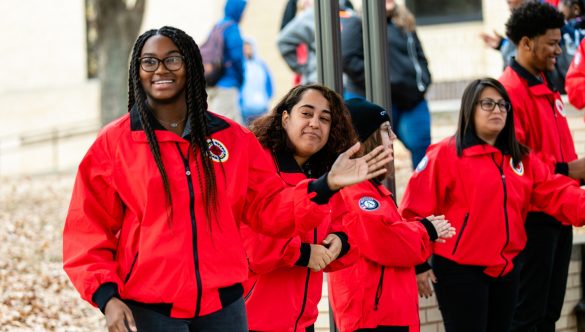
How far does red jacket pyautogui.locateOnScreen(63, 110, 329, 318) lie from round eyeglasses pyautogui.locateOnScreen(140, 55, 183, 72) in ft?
0.58

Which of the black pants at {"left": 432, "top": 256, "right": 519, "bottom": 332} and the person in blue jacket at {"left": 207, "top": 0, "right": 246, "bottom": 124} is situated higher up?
the person in blue jacket at {"left": 207, "top": 0, "right": 246, "bottom": 124}

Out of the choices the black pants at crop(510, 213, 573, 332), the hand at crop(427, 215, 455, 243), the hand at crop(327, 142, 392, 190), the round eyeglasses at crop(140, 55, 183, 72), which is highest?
the round eyeglasses at crop(140, 55, 183, 72)

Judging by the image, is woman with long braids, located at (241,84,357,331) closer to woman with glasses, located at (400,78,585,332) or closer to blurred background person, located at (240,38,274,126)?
woman with glasses, located at (400,78,585,332)

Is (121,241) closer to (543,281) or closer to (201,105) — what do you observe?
(201,105)

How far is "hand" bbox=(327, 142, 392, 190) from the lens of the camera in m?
4.03

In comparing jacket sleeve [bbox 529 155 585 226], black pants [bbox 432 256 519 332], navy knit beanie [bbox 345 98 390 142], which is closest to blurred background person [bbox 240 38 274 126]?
jacket sleeve [bbox 529 155 585 226]

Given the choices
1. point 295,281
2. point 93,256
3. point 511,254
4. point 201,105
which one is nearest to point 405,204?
point 511,254

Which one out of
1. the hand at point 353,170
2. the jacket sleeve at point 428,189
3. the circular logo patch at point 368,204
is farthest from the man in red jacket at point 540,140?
the hand at point 353,170

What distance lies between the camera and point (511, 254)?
5.74 metres

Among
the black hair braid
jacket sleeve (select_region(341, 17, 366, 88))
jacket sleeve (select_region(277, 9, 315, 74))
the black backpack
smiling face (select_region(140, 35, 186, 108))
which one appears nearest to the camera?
the black hair braid

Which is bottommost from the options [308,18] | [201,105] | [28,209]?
[28,209]

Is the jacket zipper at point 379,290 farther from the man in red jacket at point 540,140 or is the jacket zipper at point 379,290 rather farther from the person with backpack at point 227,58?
the person with backpack at point 227,58

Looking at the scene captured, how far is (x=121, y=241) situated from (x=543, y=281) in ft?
9.99

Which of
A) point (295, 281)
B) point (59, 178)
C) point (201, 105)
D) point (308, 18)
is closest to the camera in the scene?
point (201, 105)
